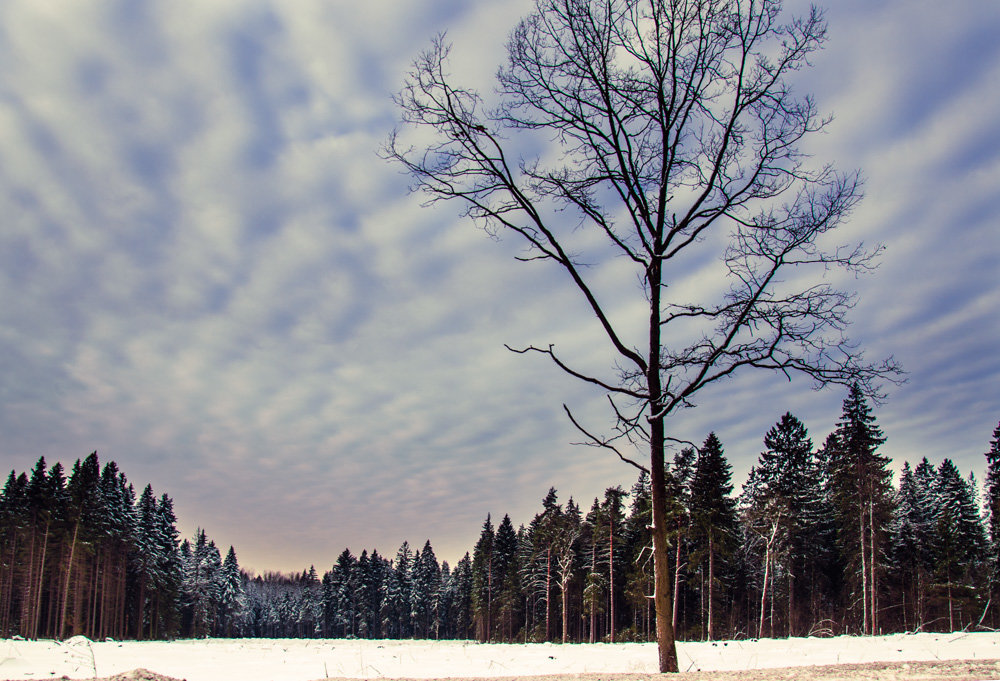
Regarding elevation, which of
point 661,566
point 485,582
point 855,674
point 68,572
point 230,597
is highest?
point 661,566

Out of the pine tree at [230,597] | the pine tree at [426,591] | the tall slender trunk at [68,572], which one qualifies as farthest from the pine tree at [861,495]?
the pine tree at [230,597]

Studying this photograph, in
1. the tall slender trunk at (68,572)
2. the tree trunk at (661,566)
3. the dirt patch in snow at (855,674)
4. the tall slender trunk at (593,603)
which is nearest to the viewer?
the dirt patch in snow at (855,674)

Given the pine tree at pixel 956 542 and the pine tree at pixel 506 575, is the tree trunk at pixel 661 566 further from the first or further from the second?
the pine tree at pixel 506 575

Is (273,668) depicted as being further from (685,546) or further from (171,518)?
(171,518)

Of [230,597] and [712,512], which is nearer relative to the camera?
[712,512]

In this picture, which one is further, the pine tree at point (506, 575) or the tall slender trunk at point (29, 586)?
the pine tree at point (506, 575)

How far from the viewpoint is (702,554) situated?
131 ft

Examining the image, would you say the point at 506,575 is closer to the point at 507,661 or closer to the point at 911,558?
the point at 911,558

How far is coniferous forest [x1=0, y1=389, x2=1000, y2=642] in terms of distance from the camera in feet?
132

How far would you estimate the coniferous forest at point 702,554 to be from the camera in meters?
40.2

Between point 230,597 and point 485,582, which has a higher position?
point 485,582

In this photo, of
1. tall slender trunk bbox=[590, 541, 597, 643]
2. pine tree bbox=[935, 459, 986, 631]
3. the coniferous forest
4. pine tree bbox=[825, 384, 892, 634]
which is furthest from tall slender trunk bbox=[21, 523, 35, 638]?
pine tree bbox=[935, 459, 986, 631]

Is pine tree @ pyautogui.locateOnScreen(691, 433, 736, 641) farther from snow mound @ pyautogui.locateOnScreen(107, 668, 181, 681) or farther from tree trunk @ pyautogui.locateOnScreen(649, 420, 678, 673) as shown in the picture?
snow mound @ pyautogui.locateOnScreen(107, 668, 181, 681)

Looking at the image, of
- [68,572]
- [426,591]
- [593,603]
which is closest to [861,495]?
[593,603]
